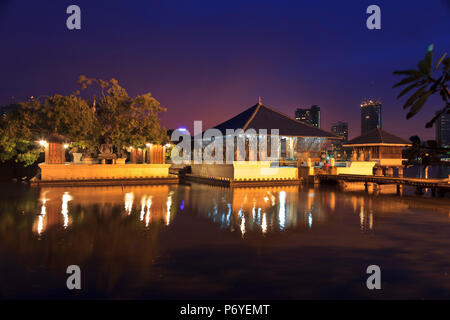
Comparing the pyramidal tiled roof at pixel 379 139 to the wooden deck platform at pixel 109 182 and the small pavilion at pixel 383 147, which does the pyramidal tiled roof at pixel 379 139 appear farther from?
the wooden deck platform at pixel 109 182

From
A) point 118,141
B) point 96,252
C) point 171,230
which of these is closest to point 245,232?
point 171,230

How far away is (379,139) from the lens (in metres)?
42.0

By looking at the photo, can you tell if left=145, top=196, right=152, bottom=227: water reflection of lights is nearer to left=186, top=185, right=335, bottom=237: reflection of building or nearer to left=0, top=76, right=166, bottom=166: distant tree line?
left=186, top=185, right=335, bottom=237: reflection of building

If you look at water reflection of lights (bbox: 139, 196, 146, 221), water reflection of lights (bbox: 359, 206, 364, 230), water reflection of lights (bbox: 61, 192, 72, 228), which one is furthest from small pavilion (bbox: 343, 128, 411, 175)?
water reflection of lights (bbox: 61, 192, 72, 228)

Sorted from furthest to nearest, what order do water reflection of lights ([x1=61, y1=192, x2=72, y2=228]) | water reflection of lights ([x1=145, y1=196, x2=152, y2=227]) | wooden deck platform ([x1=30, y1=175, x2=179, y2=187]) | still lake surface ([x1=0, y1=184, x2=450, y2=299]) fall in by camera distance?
wooden deck platform ([x1=30, y1=175, x2=179, y2=187])
water reflection of lights ([x1=145, y1=196, x2=152, y2=227])
water reflection of lights ([x1=61, y1=192, x2=72, y2=228])
still lake surface ([x1=0, y1=184, x2=450, y2=299])

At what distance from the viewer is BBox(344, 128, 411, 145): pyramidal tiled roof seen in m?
41.9

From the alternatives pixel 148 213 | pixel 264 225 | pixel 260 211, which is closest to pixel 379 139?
pixel 260 211

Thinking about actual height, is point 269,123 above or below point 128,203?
above

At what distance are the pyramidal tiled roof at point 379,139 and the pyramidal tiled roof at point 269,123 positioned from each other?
46.7 ft

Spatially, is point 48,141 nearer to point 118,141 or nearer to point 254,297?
point 118,141

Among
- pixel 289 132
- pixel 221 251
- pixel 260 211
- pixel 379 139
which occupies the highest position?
pixel 379 139

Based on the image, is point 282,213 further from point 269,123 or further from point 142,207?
point 269,123

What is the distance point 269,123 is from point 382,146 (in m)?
21.7

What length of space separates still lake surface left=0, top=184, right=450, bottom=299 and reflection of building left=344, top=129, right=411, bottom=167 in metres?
28.7
